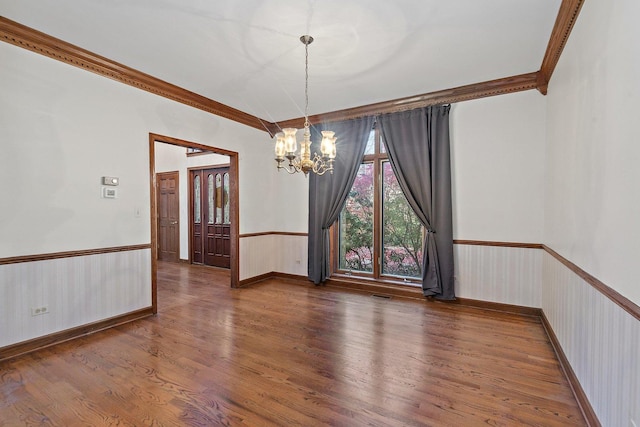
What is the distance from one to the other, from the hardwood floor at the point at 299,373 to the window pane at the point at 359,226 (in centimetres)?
129

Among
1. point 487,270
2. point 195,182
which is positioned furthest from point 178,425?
point 195,182

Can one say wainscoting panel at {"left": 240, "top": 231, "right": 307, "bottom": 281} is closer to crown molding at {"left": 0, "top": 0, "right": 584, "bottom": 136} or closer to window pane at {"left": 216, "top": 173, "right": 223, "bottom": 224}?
window pane at {"left": 216, "top": 173, "right": 223, "bottom": 224}

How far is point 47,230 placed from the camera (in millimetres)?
2900

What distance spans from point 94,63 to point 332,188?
3347 mm

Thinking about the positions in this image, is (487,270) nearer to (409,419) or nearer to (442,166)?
(442,166)

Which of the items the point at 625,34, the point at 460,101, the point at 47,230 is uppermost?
the point at 460,101

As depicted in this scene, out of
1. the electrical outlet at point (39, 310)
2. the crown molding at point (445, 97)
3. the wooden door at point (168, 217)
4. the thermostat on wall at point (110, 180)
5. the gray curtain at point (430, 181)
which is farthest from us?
the wooden door at point (168, 217)

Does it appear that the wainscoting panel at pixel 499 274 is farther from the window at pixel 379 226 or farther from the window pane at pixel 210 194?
the window pane at pixel 210 194

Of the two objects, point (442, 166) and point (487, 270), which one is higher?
point (442, 166)

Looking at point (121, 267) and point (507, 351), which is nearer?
point (507, 351)

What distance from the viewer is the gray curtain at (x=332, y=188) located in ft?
15.5

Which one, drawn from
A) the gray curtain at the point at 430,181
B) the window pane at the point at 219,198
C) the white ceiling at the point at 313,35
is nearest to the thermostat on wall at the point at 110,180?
the white ceiling at the point at 313,35

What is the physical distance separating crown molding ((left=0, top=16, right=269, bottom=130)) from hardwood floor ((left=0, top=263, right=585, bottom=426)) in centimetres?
279

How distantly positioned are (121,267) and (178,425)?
2.28m
